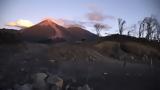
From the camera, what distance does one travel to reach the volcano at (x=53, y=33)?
3.35 m

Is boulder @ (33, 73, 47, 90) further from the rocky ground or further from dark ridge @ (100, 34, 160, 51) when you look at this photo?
dark ridge @ (100, 34, 160, 51)

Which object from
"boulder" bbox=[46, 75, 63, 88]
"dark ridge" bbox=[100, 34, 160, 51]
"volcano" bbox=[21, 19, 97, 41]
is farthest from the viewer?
"dark ridge" bbox=[100, 34, 160, 51]

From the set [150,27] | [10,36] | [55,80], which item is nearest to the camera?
[55,80]

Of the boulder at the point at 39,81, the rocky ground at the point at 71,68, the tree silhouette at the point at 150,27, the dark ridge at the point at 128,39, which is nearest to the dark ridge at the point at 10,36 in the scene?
the rocky ground at the point at 71,68

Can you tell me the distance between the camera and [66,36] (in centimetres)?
339

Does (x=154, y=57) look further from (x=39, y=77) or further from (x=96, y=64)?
(x=39, y=77)

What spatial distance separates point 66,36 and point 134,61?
0.87m

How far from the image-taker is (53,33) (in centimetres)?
338

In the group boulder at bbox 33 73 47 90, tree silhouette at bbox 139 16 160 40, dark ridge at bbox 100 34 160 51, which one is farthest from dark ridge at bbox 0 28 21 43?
tree silhouette at bbox 139 16 160 40

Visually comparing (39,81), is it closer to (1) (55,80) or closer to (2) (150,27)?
(1) (55,80)

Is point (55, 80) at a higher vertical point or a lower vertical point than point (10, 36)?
lower

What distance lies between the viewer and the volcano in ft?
11.0

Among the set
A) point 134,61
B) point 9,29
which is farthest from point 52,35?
point 134,61

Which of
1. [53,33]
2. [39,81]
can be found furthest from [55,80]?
[53,33]
